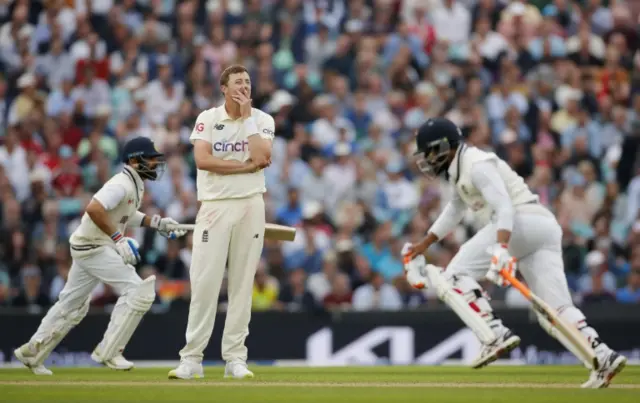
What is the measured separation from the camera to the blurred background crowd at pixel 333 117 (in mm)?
17078

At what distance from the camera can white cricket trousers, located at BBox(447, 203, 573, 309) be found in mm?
10711

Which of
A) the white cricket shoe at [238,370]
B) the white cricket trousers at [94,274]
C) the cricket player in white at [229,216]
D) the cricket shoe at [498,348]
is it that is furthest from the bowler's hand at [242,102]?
the cricket shoe at [498,348]

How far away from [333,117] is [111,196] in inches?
325

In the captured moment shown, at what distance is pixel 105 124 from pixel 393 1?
17.9 feet

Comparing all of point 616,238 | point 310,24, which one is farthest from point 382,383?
point 310,24

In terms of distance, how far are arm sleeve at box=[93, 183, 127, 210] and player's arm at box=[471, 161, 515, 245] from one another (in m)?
3.29

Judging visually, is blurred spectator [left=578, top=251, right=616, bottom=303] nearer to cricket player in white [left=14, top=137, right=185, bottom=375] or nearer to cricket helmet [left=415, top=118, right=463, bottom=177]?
cricket helmet [left=415, top=118, right=463, bottom=177]

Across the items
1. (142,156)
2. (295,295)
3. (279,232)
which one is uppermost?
(142,156)

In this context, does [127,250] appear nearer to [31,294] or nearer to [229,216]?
[229,216]

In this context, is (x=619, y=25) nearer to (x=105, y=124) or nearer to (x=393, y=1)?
(x=393, y=1)

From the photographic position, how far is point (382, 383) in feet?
33.2

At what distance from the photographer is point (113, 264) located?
1211 centimetres

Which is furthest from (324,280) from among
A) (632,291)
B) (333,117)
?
(632,291)

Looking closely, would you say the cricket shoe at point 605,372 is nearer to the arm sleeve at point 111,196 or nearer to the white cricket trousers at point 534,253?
the white cricket trousers at point 534,253
